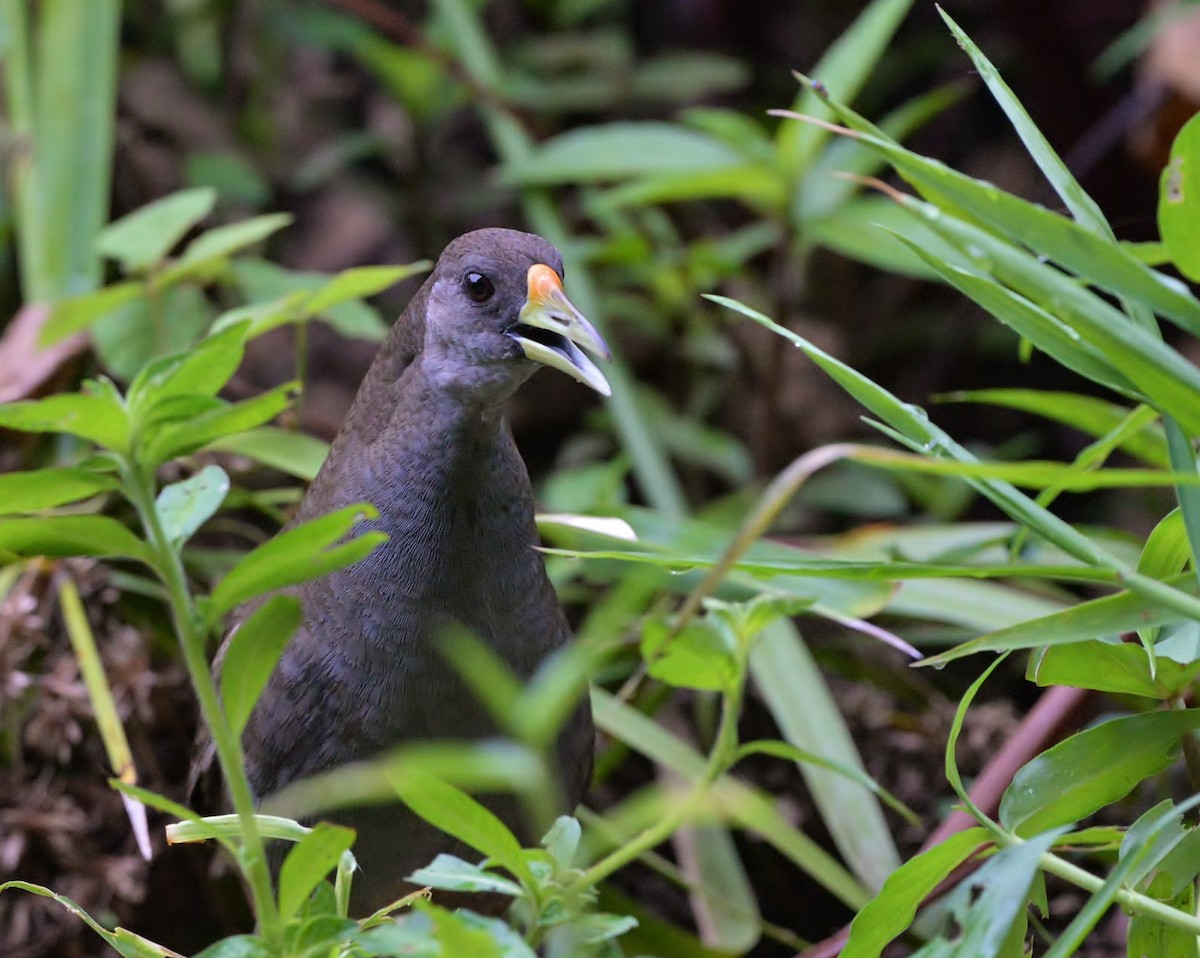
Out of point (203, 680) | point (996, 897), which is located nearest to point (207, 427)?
point (203, 680)

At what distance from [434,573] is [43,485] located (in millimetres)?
656

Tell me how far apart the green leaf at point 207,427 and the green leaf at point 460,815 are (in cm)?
23

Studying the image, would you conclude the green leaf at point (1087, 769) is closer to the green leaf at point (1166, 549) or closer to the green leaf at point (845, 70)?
the green leaf at point (1166, 549)

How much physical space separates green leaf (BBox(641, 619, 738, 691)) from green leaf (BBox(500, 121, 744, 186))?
1.31m

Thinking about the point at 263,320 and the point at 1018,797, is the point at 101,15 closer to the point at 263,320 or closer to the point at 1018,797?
the point at 263,320

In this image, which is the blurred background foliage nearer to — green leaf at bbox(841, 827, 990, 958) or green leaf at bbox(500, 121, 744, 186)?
green leaf at bbox(500, 121, 744, 186)

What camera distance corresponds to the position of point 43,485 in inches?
35.1

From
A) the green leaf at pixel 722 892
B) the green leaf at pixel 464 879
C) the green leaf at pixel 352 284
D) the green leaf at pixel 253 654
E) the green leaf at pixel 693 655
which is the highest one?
the green leaf at pixel 352 284

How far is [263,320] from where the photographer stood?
177 cm

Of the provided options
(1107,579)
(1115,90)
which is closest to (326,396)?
(1115,90)

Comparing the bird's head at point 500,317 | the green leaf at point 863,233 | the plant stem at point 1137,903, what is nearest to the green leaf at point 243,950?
the plant stem at point 1137,903

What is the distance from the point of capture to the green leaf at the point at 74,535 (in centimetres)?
87

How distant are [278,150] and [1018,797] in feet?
8.42

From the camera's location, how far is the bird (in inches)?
59.6
